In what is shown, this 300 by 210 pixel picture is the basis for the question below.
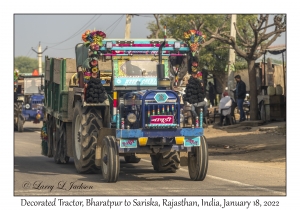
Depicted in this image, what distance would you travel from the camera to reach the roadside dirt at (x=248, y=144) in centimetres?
1984

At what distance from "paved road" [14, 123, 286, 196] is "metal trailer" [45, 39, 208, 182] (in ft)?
1.18

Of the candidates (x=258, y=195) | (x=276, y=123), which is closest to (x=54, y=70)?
(x=258, y=195)

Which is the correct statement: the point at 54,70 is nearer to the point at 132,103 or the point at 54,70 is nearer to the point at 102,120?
A: the point at 102,120

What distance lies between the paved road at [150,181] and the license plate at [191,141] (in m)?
0.73

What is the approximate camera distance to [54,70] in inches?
789

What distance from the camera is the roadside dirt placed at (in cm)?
1984

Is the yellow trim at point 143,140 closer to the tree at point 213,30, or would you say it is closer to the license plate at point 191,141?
the license plate at point 191,141

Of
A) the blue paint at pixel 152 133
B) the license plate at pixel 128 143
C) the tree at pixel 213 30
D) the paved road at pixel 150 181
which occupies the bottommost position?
the paved road at pixel 150 181

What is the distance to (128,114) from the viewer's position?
14570 millimetres

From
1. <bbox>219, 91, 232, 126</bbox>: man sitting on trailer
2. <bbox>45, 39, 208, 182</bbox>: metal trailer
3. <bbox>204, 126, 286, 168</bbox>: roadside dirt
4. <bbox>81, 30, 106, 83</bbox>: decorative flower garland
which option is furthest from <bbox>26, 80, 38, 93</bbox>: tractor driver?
<bbox>81, 30, 106, 83</bbox>: decorative flower garland

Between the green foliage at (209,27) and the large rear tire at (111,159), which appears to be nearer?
the large rear tire at (111,159)

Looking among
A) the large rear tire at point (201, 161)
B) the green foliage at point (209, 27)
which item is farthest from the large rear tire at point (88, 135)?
the green foliage at point (209, 27)

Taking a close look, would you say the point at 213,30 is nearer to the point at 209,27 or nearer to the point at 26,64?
the point at 209,27

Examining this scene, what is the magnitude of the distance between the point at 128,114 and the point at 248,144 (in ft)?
31.4
